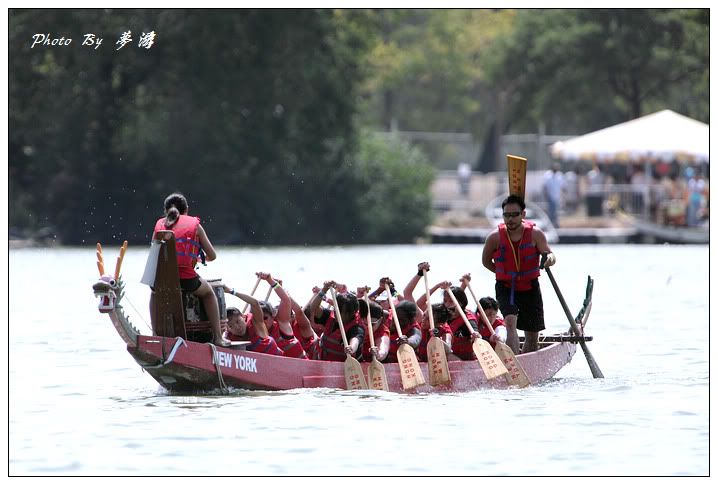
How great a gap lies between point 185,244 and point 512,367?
10.8ft

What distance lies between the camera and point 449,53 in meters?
66.6

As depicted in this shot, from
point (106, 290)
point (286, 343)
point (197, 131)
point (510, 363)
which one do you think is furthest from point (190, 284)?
point (197, 131)

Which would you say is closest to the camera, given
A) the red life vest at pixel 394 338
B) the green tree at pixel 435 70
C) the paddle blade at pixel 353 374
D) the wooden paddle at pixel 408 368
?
the paddle blade at pixel 353 374

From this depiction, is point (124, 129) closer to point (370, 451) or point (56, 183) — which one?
point (56, 183)

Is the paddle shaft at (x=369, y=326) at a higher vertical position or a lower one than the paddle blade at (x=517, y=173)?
lower

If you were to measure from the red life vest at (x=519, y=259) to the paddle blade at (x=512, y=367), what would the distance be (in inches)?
22.3

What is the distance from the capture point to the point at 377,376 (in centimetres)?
1513

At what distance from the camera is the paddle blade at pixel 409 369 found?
49.4 feet

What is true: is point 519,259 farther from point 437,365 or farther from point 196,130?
point 196,130

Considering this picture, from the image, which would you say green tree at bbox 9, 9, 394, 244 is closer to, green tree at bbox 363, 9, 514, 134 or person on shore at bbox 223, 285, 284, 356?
green tree at bbox 363, 9, 514, 134

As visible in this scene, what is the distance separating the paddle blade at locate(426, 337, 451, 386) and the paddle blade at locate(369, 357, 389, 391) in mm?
450

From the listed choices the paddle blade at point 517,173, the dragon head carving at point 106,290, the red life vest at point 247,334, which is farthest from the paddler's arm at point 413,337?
the dragon head carving at point 106,290

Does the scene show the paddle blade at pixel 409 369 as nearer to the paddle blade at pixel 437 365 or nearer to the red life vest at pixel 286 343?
the paddle blade at pixel 437 365

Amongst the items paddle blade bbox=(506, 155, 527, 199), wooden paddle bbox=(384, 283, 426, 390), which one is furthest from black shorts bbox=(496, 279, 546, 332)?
wooden paddle bbox=(384, 283, 426, 390)
